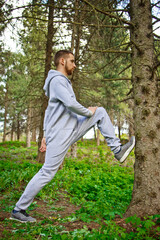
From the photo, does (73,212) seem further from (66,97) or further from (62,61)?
(62,61)

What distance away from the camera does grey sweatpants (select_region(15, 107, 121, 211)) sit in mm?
2986

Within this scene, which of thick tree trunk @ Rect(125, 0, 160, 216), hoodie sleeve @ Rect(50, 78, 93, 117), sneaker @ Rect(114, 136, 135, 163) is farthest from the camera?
thick tree trunk @ Rect(125, 0, 160, 216)

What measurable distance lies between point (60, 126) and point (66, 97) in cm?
43

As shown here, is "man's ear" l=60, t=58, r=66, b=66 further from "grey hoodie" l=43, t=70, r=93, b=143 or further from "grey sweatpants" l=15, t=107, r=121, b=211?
"grey sweatpants" l=15, t=107, r=121, b=211

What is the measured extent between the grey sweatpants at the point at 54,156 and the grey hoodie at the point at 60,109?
127mm

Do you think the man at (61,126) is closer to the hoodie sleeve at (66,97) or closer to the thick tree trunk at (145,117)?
the hoodie sleeve at (66,97)

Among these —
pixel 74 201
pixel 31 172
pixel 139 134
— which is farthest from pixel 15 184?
pixel 139 134

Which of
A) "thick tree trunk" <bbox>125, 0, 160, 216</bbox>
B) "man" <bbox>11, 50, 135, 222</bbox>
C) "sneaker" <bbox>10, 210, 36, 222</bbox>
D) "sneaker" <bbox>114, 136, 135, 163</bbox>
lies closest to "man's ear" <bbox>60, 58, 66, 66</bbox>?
"man" <bbox>11, 50, 135, 222</bbox>

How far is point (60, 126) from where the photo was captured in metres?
3.07

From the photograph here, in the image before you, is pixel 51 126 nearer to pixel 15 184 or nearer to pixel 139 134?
pixel 139 134

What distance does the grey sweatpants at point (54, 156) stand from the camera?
2986 mm

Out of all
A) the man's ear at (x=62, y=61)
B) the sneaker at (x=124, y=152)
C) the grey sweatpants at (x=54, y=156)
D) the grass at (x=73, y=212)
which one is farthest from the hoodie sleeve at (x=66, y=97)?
the grass at (x=73, y=212)

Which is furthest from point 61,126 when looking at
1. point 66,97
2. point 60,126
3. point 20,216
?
point 20,216

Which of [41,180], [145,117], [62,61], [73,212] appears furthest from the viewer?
[73,212]
